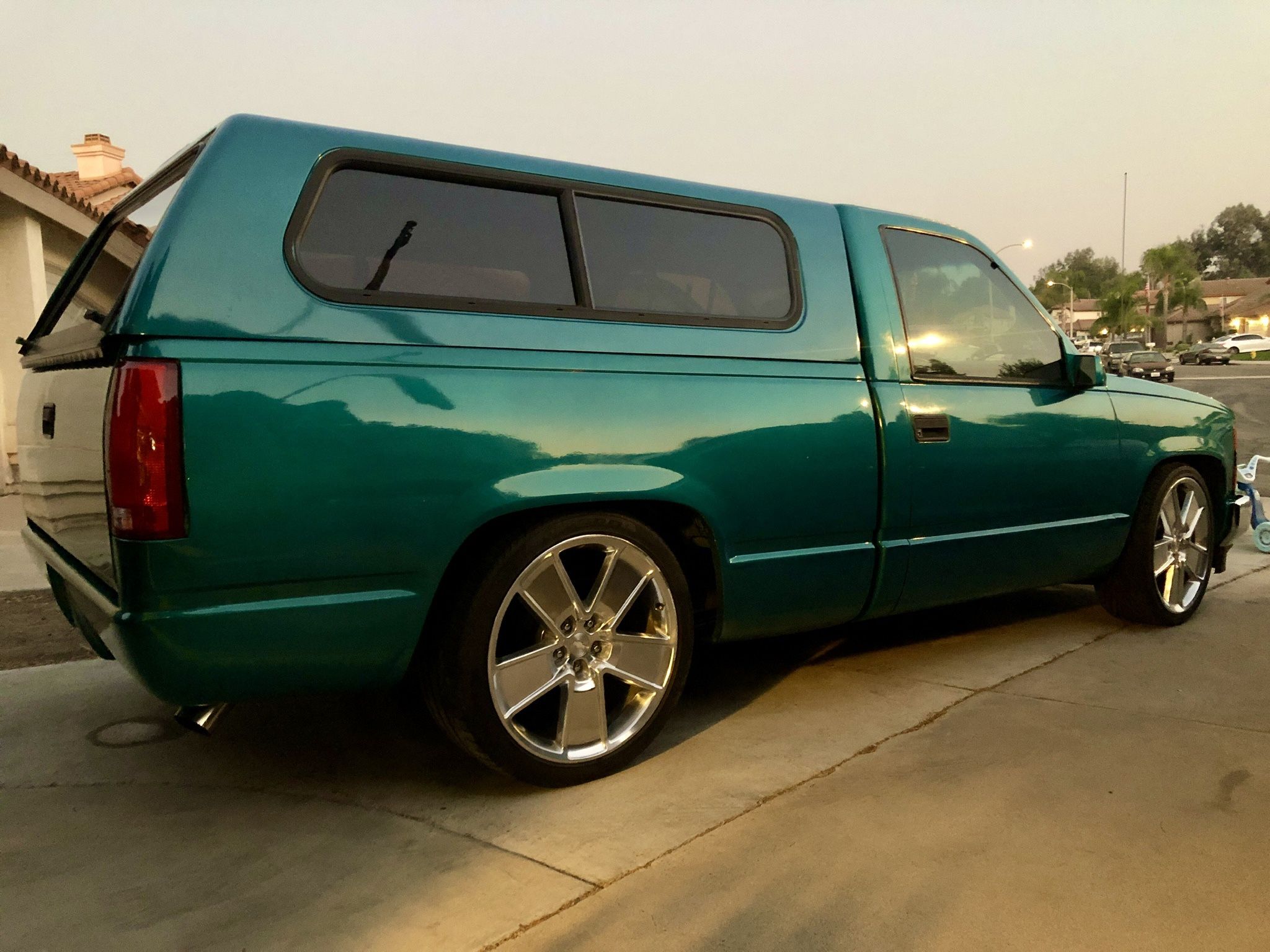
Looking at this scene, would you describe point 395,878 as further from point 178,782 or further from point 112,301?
point 112,301

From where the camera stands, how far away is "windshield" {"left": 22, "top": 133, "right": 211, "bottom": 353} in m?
2.85

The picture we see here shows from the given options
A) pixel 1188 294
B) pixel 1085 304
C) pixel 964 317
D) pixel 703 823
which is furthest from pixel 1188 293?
pixel 703 823

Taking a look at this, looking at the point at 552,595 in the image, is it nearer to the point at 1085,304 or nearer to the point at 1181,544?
the point at 1181,544

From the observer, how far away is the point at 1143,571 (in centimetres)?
472

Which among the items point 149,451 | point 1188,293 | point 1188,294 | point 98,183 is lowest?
point 149,451

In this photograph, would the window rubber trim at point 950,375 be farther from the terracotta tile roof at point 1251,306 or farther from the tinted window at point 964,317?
the terracotta tile roof at point 1251,306

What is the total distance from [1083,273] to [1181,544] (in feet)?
511

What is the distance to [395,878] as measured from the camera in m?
2.49

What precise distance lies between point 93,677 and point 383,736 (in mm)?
1518

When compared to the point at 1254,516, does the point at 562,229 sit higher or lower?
higher

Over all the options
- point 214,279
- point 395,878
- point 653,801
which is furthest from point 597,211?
point 395,878

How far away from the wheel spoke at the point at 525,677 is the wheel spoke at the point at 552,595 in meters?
0.09

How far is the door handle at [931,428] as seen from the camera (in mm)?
3674

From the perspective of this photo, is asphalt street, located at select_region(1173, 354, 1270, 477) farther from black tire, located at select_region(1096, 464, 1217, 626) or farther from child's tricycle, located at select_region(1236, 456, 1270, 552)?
black tire, located at select_region(1096, 464, 1217, 626)
